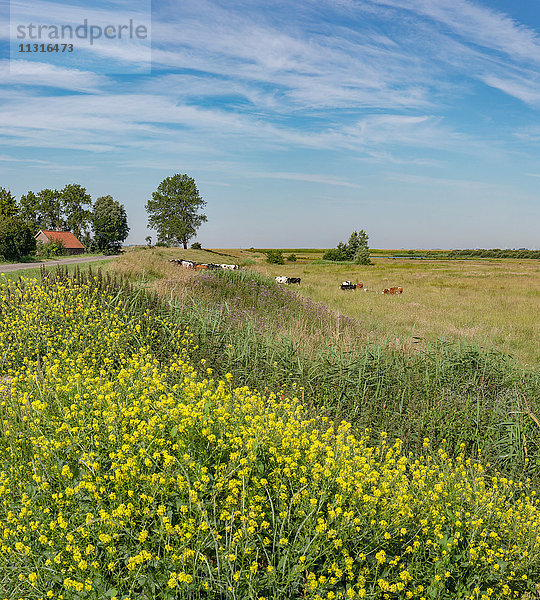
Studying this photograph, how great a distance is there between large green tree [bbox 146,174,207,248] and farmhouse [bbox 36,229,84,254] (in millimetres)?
12404

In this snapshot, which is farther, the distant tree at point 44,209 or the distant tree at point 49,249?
the distant tree at point 44,209

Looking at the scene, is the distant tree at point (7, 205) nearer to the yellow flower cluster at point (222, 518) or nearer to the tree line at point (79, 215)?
the tree line at point (79, 215)

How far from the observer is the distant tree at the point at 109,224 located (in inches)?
2982

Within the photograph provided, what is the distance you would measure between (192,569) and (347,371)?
4286mm

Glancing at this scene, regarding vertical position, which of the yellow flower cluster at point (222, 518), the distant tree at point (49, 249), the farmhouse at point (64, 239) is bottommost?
the yellow flower cluster at point (222, 518)

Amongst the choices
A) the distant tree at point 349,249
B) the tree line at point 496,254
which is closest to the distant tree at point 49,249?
the distant tree at point 349,249

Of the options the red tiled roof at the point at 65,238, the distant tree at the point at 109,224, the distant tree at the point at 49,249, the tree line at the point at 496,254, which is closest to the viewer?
the distant tree at the point at 49,249

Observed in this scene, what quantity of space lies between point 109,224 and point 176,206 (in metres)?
11.2

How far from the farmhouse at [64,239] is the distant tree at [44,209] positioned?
5.19 metres

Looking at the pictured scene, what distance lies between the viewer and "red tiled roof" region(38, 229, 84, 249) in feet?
213

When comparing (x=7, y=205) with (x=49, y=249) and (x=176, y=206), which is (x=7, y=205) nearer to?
(x=49, y=249)

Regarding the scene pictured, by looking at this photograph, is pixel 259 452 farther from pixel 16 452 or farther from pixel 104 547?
pixel 16 452

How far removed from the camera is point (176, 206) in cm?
7700

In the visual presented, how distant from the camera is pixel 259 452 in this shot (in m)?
3.43
